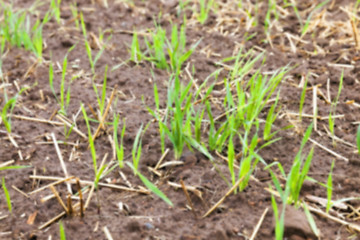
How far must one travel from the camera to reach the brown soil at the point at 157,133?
4.72 ft

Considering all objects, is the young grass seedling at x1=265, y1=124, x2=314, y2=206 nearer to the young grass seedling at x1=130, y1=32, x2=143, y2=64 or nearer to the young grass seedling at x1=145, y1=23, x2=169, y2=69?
the young grass seedling at x1=145, y1=23, x2=169, y2=69

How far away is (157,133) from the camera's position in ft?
6.10

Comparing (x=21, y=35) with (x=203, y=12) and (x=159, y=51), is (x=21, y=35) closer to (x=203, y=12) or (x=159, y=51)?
(x=159, y=51)

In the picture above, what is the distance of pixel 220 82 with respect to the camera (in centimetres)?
214

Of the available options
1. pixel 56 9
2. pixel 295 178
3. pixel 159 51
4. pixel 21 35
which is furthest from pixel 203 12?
pixel 295 178

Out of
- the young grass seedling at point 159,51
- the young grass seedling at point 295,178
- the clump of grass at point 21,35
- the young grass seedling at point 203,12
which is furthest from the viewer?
the young grass seedling at point 203,12

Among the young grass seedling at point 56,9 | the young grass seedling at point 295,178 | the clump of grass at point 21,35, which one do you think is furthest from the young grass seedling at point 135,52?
the young grass seedling at point 295,178

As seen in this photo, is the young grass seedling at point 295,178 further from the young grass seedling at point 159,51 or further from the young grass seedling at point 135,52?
the young grass seedling at point 135,52

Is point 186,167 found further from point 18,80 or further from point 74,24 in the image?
point 74,24

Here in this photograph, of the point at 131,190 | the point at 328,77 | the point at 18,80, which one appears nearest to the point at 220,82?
the point at 328,77

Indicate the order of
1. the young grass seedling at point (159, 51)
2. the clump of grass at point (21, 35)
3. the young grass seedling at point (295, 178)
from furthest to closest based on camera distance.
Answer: the clump of grass at point (21, 35)
the young grass seedling at point (159, 51)
the young grass seedling at point (295, 178)

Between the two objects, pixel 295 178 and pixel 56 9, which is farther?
pixel 56 9

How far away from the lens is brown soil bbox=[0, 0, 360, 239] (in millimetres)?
1439

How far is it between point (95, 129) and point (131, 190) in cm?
40
